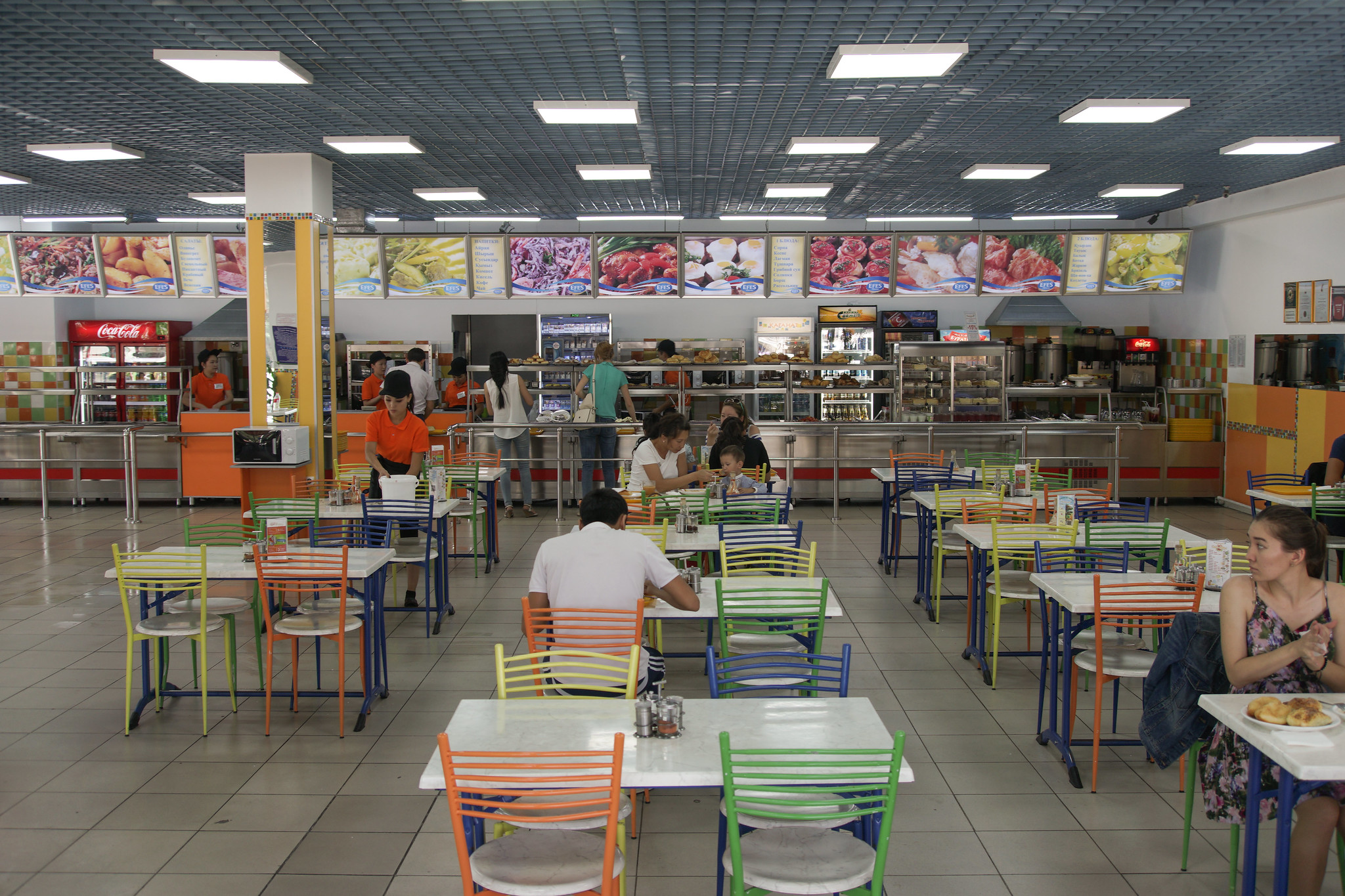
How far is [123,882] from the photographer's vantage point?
341 cm

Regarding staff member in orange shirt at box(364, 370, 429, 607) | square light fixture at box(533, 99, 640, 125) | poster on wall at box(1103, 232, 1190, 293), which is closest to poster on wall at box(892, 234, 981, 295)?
poster on wall at box(1103, 232, 1190, 293)

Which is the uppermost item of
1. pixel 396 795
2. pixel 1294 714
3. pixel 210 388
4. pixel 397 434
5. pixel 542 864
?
pixel 210 388

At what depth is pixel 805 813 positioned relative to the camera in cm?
258

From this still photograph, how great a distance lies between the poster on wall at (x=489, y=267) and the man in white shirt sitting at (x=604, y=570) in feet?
24.7

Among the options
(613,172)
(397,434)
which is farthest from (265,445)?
(613,172)

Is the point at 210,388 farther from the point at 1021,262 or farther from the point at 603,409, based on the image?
the point at 1021,262

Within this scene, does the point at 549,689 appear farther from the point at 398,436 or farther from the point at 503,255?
the point at 503,255

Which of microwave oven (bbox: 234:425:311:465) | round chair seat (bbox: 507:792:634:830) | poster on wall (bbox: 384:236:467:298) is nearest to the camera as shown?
round chair seat (bbox: 507:792:634:830)

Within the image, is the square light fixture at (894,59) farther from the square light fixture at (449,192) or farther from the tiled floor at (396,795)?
the square light fixture at (449,192)

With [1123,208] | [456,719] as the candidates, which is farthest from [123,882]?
[1123,208]

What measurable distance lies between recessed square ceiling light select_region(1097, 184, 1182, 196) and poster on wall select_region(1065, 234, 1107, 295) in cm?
54

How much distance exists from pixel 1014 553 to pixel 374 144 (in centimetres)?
592

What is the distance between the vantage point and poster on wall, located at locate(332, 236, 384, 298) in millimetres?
11211

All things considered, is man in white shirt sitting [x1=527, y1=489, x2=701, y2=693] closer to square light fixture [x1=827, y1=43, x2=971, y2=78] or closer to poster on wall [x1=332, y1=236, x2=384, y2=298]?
square light fixture [x1=827, y1=43, x2=971, y2=78]
